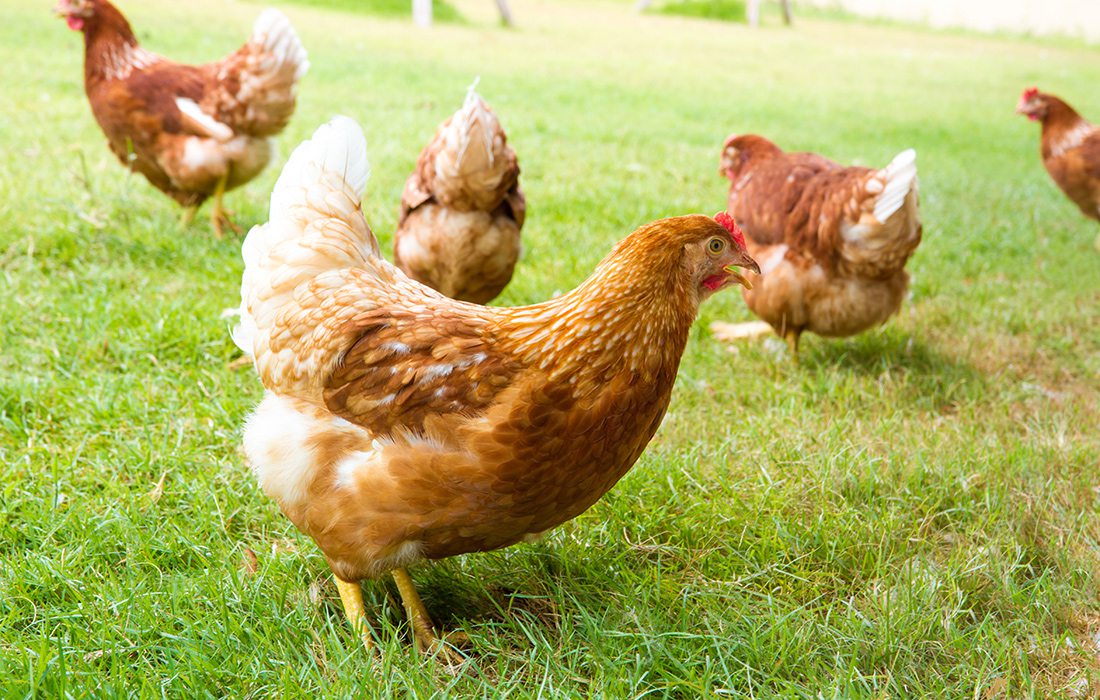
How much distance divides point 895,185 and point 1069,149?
455cm

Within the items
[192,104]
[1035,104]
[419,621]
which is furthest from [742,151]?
[1035,104]

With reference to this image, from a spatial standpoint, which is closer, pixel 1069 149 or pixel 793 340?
pixel 793 340

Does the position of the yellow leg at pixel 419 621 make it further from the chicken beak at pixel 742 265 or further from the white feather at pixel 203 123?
the white feather at pixel 203 123

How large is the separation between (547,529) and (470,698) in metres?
0.45

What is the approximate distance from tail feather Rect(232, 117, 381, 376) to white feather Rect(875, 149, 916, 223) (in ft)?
7.63

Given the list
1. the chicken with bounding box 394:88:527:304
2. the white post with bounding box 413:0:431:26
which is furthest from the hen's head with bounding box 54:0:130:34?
the white post with bounding box 413:0:431:26

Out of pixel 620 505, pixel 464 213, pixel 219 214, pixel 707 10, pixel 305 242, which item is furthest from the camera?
pixel 707 10

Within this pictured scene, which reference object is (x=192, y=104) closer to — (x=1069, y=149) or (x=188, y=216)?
(x=188, y=216)

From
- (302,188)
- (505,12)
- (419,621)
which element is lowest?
(419,621)

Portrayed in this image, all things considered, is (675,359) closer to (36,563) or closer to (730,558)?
(730,558)

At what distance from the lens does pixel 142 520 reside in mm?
2727

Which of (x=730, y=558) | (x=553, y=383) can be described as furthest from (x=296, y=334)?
(x=730, y=558)

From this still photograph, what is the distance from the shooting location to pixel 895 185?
391 centimetres

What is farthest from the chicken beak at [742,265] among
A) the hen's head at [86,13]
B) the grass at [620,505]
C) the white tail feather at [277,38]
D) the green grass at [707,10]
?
the green grass at [707,10]
